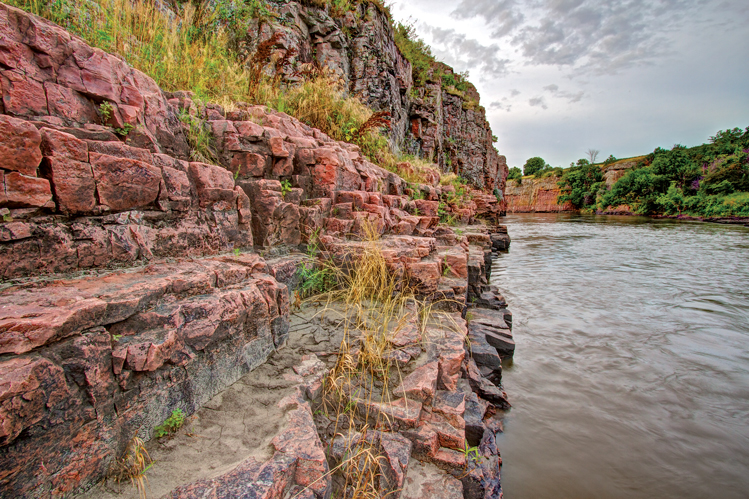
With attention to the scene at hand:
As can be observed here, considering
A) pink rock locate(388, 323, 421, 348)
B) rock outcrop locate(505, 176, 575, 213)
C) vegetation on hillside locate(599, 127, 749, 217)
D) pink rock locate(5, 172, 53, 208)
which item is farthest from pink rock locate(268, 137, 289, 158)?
rock outcrop locate(505, 176, 575, 213)

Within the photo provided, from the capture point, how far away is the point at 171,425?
178 cm

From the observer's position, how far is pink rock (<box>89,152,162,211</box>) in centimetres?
214

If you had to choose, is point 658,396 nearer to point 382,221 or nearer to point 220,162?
point 382,221

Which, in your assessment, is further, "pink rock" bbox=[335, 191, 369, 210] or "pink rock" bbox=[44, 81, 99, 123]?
A: "pink rock" bbox=[335, 191, 369, 210]

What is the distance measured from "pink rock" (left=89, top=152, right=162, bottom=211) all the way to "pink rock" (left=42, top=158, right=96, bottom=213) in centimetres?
5

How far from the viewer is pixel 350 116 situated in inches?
274

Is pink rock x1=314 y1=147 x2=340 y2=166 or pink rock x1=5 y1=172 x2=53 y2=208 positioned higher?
pink rock x1=314 y1=147 x2=340 y2=166

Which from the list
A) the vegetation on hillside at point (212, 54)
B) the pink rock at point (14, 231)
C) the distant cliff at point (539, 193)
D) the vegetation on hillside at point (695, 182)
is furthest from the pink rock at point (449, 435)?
the distant cliff at point (539, 193)

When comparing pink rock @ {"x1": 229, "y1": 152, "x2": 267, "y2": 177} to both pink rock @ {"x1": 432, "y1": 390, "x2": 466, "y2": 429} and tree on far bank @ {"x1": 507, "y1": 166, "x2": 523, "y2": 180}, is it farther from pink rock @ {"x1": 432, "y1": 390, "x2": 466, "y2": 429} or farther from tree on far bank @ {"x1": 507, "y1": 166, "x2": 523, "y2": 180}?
tree on far bank @ {"x1": 507, "y1": 166, "x2": 523, "y2": 180}

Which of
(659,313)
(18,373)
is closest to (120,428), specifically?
(18,373)

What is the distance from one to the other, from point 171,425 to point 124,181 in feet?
5.47

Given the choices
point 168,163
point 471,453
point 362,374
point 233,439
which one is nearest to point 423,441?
point 471,453

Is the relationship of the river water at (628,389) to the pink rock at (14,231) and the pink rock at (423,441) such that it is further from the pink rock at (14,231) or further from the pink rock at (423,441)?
the pink rock at (14,231)

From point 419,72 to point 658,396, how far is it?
61.5 ft
